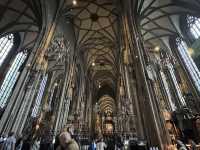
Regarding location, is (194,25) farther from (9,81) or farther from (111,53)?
(9,81)

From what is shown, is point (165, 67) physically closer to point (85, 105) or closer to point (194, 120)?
point (194, 120)

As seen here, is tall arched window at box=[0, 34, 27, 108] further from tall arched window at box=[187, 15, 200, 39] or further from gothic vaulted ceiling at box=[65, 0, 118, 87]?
tall arched window at box=[187, 15, 200, 39]

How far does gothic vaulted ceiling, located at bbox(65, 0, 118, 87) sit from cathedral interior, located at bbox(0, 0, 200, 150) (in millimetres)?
114

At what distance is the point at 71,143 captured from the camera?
6.70 feet

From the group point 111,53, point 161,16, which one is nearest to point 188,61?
point 161,16

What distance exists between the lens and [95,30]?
21.2m

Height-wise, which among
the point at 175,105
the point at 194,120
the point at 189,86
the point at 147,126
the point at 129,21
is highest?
the point at 129,21

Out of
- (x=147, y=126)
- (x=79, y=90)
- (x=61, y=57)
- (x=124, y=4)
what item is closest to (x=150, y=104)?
(x=147, y=126)

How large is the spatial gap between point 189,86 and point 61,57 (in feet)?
45.7

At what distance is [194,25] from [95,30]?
1108cm

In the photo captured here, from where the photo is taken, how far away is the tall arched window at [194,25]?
15398mm

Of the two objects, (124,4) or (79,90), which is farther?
(79,90)

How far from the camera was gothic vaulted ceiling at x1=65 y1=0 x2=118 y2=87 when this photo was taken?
1838cm

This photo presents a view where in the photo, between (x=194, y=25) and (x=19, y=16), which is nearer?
(x=194, y=25)
